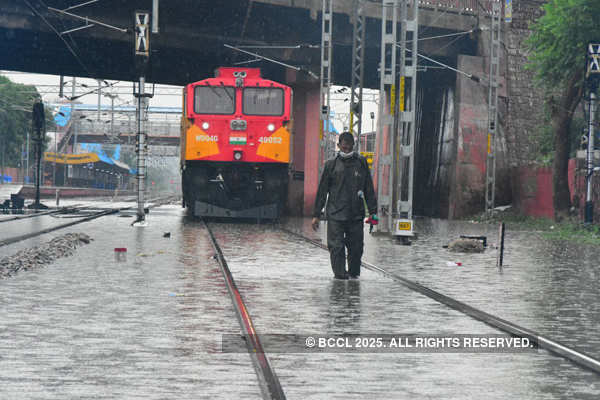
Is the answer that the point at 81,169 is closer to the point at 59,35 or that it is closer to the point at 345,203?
the point at 59,35

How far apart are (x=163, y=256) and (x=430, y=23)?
70.0 ft

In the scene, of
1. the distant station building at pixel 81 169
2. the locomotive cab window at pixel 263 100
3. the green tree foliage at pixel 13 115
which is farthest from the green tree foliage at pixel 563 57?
the green tree foliage at pixel 13 115

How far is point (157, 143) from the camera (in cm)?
8781

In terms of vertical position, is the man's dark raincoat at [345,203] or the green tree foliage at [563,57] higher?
the green tree foliage at [563,57]

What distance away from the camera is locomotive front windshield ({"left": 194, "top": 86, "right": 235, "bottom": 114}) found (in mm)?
25766

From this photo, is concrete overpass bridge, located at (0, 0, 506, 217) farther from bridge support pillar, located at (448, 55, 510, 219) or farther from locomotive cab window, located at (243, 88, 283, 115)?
locomotive cab window, located at (243, 88, 283, 115)

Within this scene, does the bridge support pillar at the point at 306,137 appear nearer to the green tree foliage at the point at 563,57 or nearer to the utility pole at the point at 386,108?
the green tree foliage at the point at 563,57

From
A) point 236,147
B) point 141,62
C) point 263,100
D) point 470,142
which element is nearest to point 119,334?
point 141,62

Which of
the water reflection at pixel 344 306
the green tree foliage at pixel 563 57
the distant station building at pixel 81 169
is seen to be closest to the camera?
the water reflection at pixel 344 306

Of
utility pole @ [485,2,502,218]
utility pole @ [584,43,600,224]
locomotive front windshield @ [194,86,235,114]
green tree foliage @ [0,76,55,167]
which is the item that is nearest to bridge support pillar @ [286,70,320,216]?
utility pole @ [485,2,502,218]

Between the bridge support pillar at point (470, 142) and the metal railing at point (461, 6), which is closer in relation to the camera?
the metal railing at point (461, 6)

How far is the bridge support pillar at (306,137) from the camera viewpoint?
34.3 meters

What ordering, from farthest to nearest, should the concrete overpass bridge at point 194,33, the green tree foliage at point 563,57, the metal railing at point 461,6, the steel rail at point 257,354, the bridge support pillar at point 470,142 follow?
the bridge support pillar at point 470,142
the metal railing at point 461,6
the concrete overpass bridge at point 194,33
the green tree foliage at point 563,57
the steel rail at point 257,354

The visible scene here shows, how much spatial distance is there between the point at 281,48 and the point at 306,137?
149 inches
